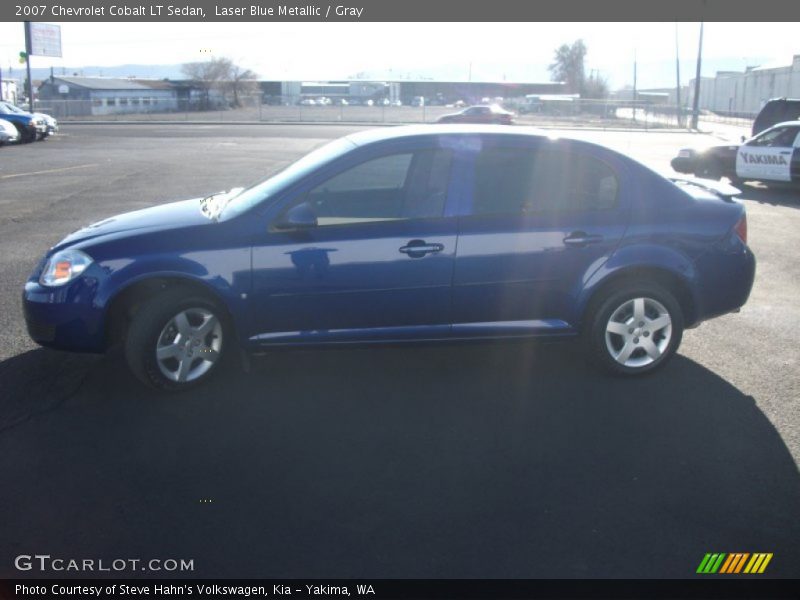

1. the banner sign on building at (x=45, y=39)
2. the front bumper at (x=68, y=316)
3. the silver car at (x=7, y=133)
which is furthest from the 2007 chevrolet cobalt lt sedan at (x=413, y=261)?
the banner sign on building at (x=45, y=39)

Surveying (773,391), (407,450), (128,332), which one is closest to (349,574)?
(407,450)

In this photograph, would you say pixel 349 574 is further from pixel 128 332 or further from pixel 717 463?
pixel 128 332

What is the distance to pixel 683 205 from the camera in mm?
5770

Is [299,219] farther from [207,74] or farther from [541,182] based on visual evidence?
[207,74]

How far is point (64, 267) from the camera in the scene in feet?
17.4

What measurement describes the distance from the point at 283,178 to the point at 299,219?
70 cm

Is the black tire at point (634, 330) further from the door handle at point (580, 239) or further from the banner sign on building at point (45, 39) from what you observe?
the banner sign on building at point (45, 39)

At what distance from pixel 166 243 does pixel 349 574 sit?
2674 millimetres

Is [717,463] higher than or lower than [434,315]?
lower

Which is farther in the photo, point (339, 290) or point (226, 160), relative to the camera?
point (226, 160)

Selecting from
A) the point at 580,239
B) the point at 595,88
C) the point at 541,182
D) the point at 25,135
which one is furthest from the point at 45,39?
the point at 580,239

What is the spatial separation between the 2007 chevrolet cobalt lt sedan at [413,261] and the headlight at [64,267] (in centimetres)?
1

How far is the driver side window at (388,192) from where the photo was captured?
5.43 meters

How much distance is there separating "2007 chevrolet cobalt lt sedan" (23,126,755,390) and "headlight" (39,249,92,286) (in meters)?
0.01
